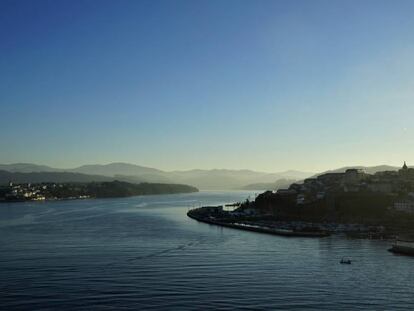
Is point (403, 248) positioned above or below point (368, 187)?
below

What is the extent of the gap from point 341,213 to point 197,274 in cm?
2627

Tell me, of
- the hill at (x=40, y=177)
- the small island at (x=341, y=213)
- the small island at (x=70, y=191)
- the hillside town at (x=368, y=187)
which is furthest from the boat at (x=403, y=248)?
the hill at (x=40, y=177)

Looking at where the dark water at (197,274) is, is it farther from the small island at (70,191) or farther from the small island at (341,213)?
the small island at (70,191)

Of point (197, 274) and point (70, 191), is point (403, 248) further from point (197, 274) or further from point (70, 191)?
point (70, 191)

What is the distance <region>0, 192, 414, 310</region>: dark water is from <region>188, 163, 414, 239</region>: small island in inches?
211

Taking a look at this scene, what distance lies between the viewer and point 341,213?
3969cm

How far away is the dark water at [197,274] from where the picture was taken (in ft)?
40.7

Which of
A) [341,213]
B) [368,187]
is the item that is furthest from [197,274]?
[368,187]

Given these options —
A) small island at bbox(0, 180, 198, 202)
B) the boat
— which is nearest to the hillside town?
the boat

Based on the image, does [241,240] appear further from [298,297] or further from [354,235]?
[298,297]

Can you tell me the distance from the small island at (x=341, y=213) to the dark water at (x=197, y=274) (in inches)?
211

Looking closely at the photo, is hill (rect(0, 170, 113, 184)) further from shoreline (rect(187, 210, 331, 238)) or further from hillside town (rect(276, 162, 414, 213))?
shoreline (rect(187, 210, 331, 238))

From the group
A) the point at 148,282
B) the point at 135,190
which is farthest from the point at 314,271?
the point at 135,190

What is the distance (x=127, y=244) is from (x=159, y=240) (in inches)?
93.5
